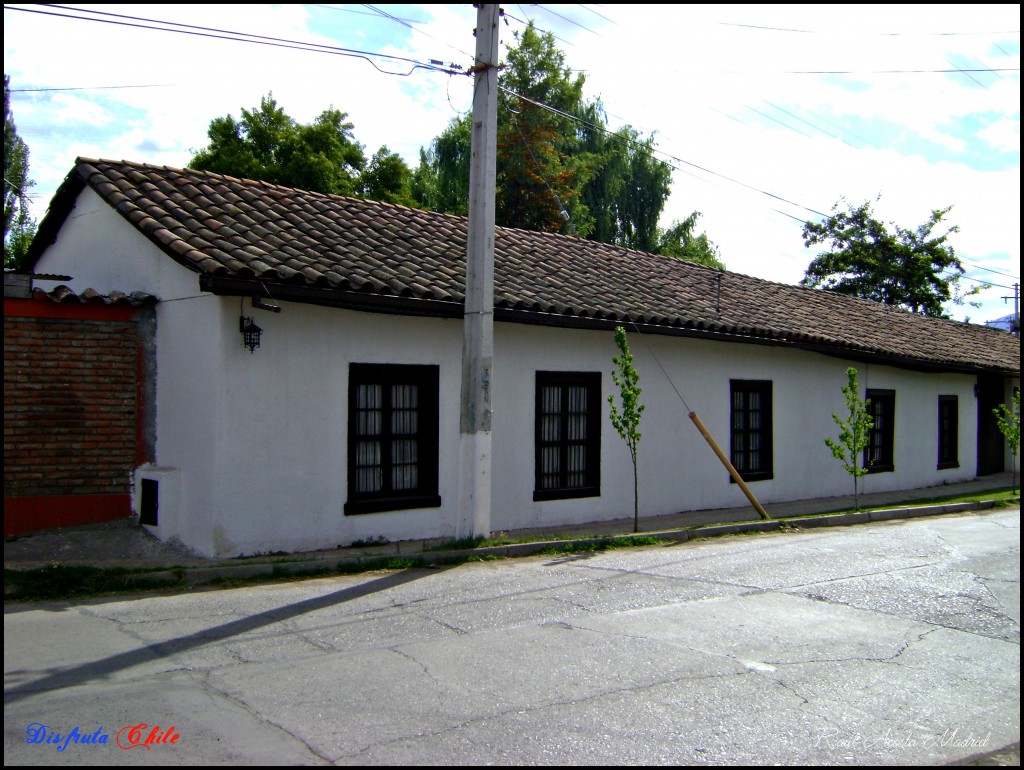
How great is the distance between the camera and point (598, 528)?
1267 centimetres

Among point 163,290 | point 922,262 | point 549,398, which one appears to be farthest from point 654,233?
point 163,290

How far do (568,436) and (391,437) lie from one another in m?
3.10

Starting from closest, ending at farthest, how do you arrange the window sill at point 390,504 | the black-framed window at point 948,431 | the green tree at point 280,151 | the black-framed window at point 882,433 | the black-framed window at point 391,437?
1. the window sill at point 390,504
2. the black-framed window at point 391,437
3. the black-framed window at point 882,433
4. the black-framed window at point 948,431
5. the green tree at point 280,151

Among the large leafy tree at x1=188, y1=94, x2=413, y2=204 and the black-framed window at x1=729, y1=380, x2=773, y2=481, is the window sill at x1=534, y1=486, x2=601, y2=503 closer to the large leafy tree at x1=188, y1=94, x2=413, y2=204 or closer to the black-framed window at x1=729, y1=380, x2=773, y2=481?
the black-framed window at x1=729, y1=380, x2=773, y2=481

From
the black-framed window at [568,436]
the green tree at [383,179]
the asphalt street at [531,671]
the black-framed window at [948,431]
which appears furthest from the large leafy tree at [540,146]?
the asphalt street at [531,671]

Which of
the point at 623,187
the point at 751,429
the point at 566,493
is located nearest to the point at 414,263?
the point at 566,493

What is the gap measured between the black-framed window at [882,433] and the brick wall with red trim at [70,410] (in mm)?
14927

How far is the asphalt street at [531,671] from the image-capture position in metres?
4.63

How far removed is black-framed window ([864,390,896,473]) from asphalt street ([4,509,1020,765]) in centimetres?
1057

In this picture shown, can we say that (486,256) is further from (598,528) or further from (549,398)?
(598,528)

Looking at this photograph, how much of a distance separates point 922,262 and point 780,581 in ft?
114

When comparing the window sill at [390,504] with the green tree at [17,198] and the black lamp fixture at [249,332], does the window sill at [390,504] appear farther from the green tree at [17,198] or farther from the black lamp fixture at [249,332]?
the green tree at [17,198]

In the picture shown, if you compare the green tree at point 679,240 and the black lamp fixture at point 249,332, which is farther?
the green tree at point 679,240

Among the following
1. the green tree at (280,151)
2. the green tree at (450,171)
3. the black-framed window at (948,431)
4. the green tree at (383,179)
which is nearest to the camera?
the black-framed window at (948,431)
